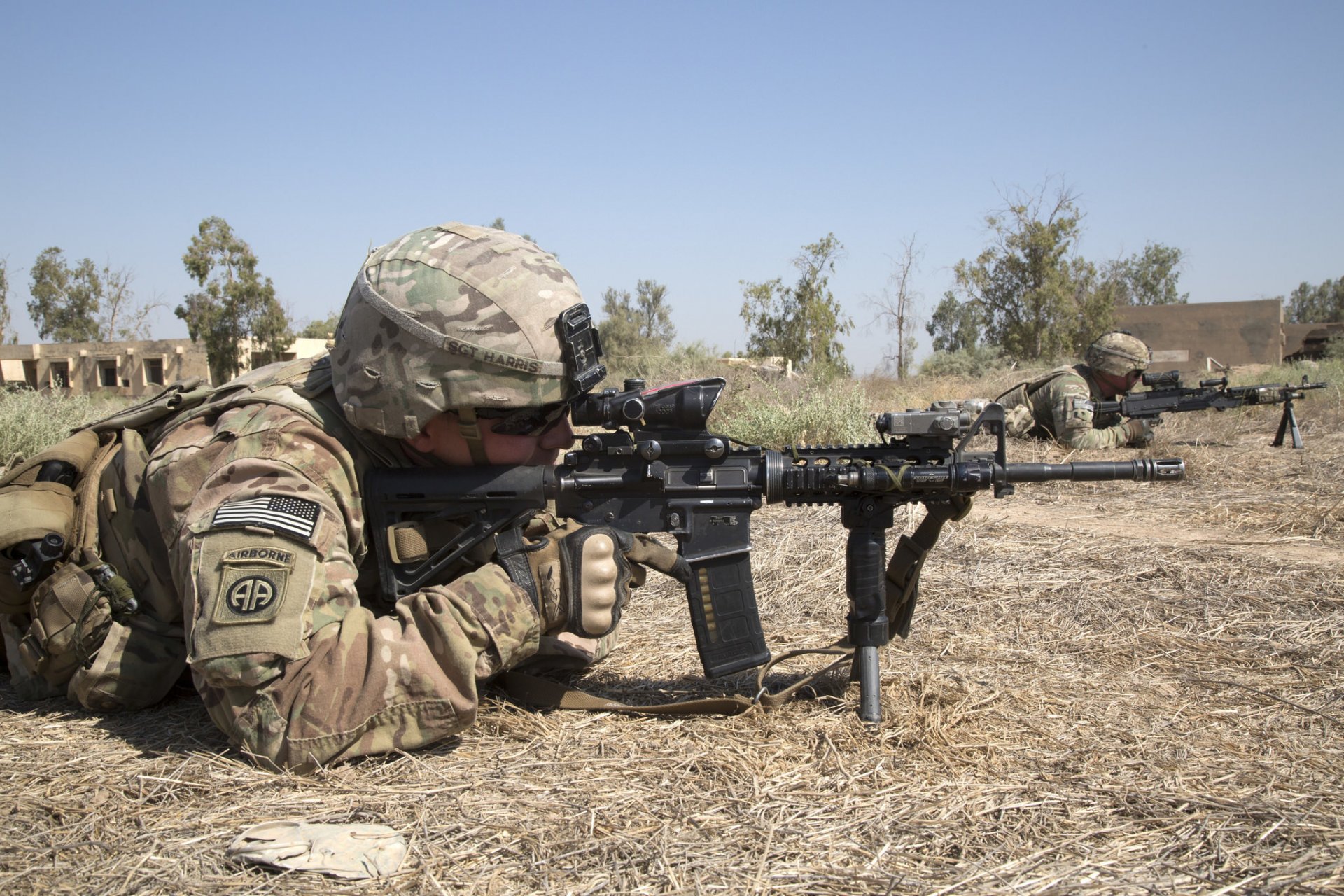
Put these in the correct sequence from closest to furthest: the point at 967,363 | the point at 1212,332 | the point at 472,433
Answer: the point at 472,433 < the point at 967,363 < the point at 1212,332

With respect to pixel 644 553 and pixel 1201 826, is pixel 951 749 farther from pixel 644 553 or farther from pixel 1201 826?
pixel 644 553

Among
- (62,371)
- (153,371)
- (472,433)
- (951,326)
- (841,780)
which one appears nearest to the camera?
(841,780)

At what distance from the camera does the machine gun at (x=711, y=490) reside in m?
3.11


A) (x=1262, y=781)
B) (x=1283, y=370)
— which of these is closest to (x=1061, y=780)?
(x=1262, y=781)

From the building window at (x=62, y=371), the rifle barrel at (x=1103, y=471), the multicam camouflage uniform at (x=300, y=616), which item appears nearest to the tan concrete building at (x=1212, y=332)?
the rifle barrel at (x=1103, y=471)

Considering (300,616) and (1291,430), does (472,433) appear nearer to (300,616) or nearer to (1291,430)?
(300,616)

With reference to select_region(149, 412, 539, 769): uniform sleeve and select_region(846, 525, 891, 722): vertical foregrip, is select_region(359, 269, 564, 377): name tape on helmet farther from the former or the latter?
select_region(846, 525, 891, 722): vertical foregrip

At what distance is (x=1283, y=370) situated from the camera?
20578 mm

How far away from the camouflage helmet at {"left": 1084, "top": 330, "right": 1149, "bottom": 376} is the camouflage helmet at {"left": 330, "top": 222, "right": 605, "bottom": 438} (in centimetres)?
885

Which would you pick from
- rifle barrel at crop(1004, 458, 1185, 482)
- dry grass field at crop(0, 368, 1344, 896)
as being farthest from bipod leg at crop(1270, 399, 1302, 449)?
rifle barrel at crop(1004, 458, 1185, 482)

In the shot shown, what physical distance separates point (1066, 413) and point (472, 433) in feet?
28.3

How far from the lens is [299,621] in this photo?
251cm

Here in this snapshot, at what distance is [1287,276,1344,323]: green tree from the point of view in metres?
52.9

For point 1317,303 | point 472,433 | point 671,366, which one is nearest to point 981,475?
point 472,433
